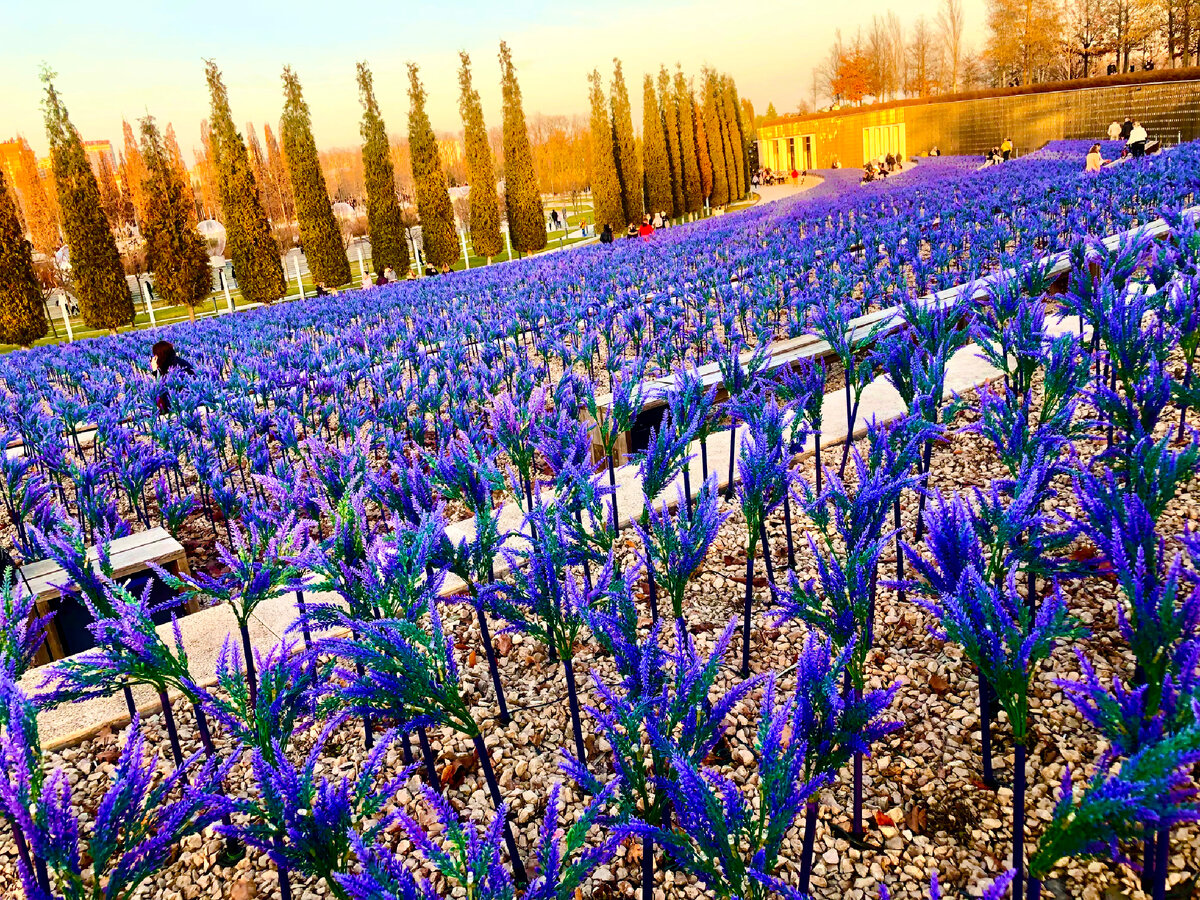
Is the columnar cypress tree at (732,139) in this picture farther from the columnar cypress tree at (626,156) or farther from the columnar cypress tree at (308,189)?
the columnar cypress tree at (308,189)

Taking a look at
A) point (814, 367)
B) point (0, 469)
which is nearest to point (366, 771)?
point (814, 367)

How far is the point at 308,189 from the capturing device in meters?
26.2

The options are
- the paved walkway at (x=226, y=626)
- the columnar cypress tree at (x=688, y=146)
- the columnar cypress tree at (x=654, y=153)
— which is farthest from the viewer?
the columnar cypress tree at (x=688, y=146)

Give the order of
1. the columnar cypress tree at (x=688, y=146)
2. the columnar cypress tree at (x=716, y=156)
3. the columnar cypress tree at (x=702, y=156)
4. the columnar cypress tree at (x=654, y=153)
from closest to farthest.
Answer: the columnar cypress tree at (x=654, y=153) < the columnar cypress tree at (x=688, y=146) < the columnar cypress tree at (x=702, y=156) < the columnar cypress tree at (x=716, y=156)

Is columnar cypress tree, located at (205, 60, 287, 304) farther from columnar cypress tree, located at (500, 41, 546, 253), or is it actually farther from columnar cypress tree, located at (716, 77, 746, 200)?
columnar cypress tree, located at (716, 77, 746, 200)

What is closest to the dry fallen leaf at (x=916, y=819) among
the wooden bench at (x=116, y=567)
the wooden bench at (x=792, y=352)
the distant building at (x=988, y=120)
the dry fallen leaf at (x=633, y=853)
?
the dry fallen leaf at (x=633, y=853)

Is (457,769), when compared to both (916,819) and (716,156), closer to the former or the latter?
(916,819)

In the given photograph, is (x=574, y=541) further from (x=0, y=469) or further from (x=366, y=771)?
(x=0, y=469)

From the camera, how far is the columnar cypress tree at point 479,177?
2884 cm

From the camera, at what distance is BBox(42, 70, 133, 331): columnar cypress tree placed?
77.3 ft

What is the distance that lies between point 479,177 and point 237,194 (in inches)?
332

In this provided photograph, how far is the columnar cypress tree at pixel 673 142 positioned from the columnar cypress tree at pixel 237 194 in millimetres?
19714

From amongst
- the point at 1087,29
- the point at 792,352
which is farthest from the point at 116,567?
the point at 1087,29

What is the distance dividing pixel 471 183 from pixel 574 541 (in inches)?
1118
